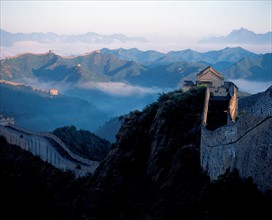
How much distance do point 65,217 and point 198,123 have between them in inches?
804

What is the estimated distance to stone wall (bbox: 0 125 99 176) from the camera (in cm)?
5781

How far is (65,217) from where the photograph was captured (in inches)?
1849

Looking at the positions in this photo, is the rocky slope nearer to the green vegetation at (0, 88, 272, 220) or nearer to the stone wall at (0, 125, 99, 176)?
the green vegetation at (0, 88, 272, 220)

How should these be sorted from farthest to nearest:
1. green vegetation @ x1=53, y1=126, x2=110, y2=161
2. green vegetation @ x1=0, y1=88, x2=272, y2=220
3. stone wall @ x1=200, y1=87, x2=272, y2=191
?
1. green vegetation @ x1=53, y1=126, x2=110, y2=161
2. green vegetation @ x1=0, y1=88, x2=272, y2=220
3. stone wall @ x1=200, y1=87, x2=272, y2=191

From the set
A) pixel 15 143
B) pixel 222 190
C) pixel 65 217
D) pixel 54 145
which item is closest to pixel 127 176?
pixel 65 217

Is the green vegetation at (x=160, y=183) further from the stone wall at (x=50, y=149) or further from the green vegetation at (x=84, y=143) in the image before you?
the green vegetation at (x=84, y=143)

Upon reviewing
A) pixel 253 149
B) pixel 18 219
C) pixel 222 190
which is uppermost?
pixel 253 149

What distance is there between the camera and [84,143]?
279ft

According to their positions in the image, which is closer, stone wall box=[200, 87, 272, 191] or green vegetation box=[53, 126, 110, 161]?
stone wall box=[200, 87, 272, 191]

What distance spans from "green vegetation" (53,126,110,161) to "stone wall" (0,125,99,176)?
723 cm

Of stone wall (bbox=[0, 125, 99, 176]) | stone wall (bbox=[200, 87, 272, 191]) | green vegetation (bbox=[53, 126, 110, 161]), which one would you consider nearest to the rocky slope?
stone wall (bbox=[200, 87, 272, 191])

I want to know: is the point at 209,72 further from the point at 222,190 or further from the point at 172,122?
the point at 222,190

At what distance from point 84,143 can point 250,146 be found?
68479mm

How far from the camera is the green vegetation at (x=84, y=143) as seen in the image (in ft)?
262
